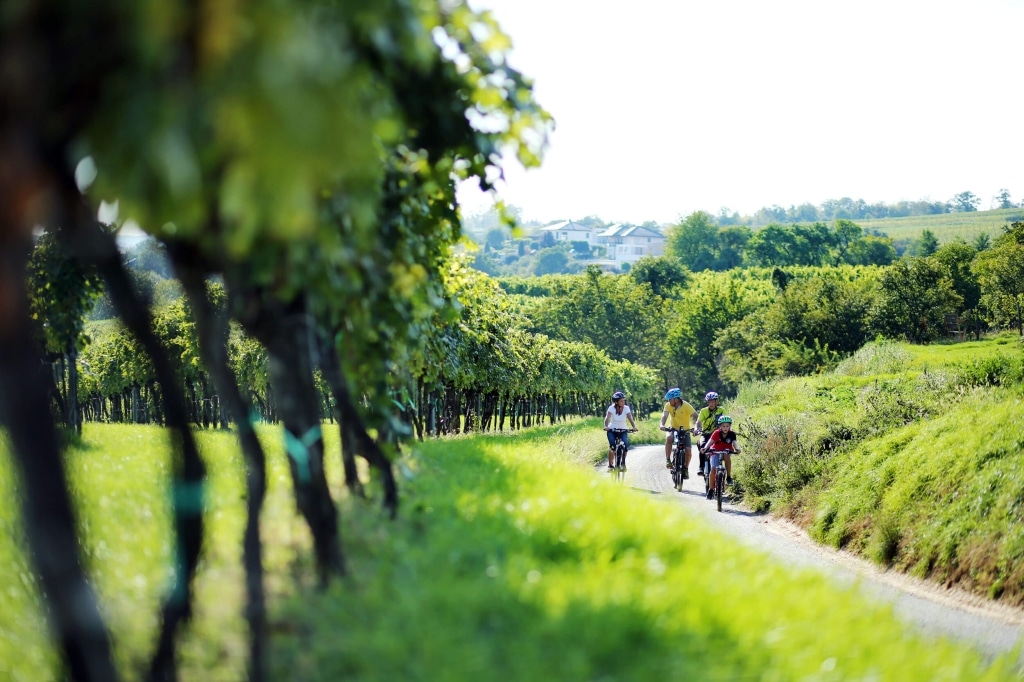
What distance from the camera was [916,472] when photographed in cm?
1404

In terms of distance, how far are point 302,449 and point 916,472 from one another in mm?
11031

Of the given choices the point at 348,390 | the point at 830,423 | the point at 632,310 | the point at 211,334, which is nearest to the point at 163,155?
the point at 211,334

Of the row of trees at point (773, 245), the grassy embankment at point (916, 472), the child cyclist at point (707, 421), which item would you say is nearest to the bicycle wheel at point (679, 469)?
the child cyclist at point (707, 421)

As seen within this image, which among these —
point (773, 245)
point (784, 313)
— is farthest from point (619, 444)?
point (773, 245)

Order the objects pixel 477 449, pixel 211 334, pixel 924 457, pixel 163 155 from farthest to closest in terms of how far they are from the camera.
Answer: pixel 924 457, pixel 477 449, pixel 211 334, pixel 163 155

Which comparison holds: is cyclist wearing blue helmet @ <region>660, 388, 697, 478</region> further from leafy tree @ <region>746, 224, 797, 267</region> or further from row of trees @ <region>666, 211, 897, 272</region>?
Answer: leafy tree @ <region>746, 224, 797, 267</region>

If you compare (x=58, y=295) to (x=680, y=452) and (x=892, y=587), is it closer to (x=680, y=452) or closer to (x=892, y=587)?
(x=892, y=587)

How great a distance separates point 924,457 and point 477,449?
6.72 meters

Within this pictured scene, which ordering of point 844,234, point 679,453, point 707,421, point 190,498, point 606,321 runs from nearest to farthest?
point 190,498 → point 707,421 → point 679,453 → point 606,321 → point 844,234

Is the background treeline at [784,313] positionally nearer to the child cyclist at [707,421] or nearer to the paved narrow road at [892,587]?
the child cyclist at [707,421]

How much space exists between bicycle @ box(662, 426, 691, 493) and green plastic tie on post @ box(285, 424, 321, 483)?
53.5ft

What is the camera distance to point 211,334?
198 inches

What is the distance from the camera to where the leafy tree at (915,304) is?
69250 millimetres

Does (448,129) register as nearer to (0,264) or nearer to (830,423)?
(0,264)
